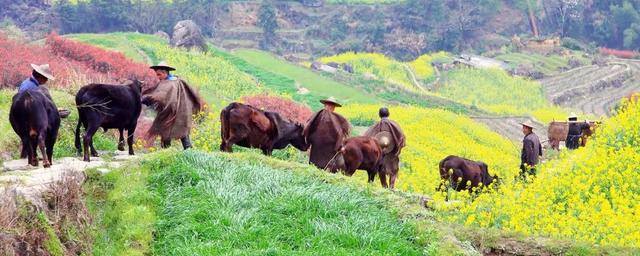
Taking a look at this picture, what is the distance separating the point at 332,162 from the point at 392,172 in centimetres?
152

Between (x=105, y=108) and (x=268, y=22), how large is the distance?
62.1m

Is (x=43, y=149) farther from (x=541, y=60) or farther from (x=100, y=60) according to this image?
(x=541, y=60)

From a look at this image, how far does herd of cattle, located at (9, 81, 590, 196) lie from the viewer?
1052 centimetres

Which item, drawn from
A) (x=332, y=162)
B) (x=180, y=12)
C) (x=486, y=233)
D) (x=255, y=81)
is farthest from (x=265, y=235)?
(x=180, y=12)

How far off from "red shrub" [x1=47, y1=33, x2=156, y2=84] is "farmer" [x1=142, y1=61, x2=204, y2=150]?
9.20 m

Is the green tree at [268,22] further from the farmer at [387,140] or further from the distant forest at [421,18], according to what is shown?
the farmer at [387,140]

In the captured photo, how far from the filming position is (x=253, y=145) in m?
14.2

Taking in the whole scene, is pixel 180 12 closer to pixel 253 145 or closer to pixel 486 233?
pixel 253 145

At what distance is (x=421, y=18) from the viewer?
7688 centimetres

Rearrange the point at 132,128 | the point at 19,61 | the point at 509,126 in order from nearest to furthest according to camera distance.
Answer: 1. the point at 132,128
2. the point at 19,61
3. the point at 509,126

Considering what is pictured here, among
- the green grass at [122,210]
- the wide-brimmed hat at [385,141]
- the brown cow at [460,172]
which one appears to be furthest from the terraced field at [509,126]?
the green grass at [122,210]

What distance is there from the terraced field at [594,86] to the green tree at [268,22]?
992 inches

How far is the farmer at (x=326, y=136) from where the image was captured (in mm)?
13773

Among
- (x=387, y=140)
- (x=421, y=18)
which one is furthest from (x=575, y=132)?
(x=421, y=18)
